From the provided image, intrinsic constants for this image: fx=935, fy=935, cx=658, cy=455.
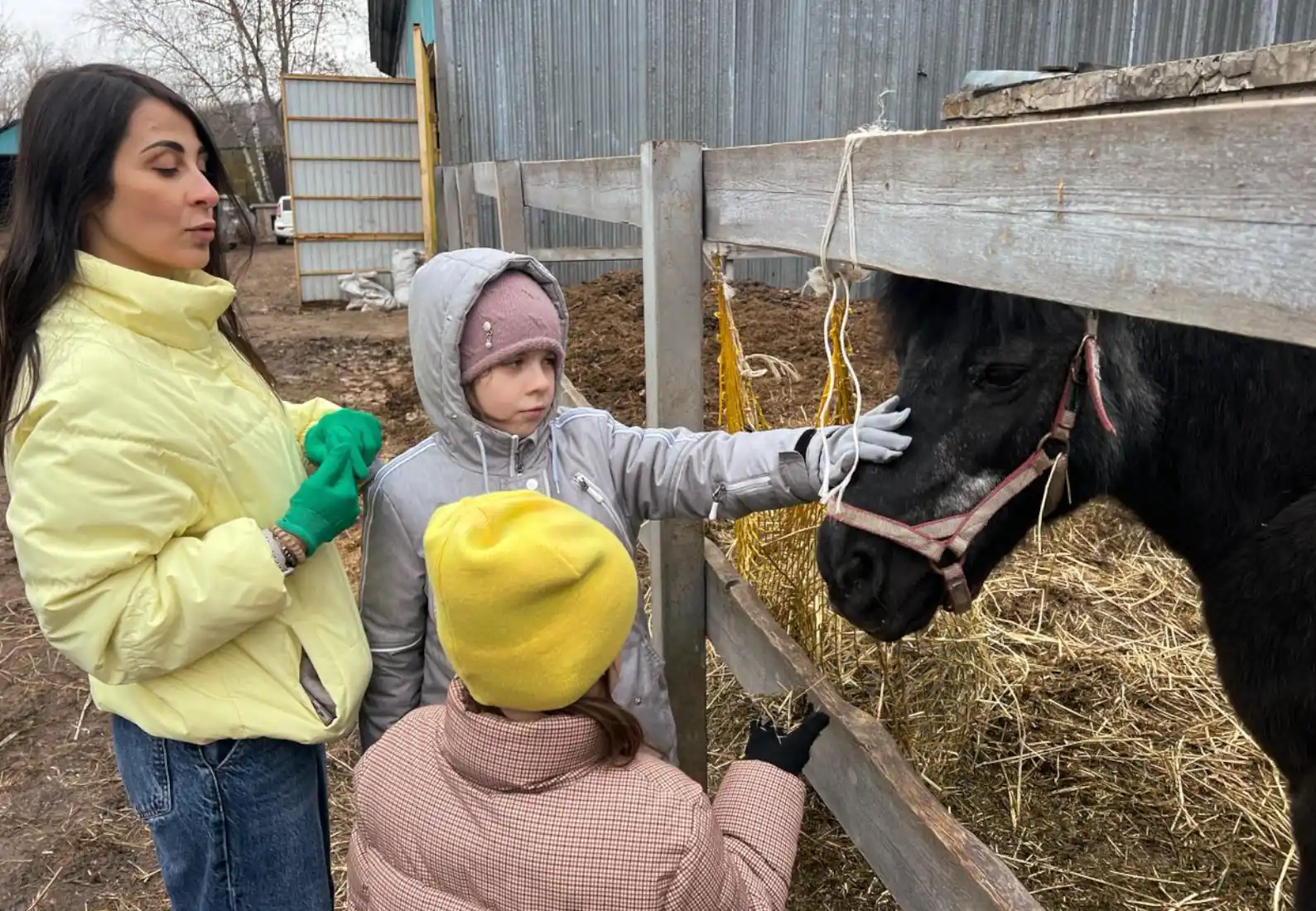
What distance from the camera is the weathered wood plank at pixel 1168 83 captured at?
1.67m

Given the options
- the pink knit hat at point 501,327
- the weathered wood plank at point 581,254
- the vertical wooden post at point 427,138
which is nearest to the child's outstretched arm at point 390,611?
the pink knit hat at point 501,327

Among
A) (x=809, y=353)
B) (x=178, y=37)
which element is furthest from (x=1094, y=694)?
(x=178, y=37)

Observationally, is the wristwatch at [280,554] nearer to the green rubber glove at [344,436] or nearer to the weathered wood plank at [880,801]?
the green rubber glove at [344,436]

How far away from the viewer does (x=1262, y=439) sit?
5.73 feet

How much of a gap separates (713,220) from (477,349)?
0.70 metres

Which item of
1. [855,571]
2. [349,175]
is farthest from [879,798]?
[349,175]

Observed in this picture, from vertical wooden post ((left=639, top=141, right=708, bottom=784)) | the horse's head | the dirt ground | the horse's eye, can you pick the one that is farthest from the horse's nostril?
the dirt ground

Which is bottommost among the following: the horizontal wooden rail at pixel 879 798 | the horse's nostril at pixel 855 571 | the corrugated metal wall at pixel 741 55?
the horizontal wooden rail at pixel 879 798

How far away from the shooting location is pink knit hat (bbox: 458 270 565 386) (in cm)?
175

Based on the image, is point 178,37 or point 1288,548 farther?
point 178,37

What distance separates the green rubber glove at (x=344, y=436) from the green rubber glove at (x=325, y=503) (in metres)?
0.04

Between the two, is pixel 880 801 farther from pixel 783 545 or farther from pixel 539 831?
pixel 783 545

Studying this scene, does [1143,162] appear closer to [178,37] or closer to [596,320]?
[596,320]

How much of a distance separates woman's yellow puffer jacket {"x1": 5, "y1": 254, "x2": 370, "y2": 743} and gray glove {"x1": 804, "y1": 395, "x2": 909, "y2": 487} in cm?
92
